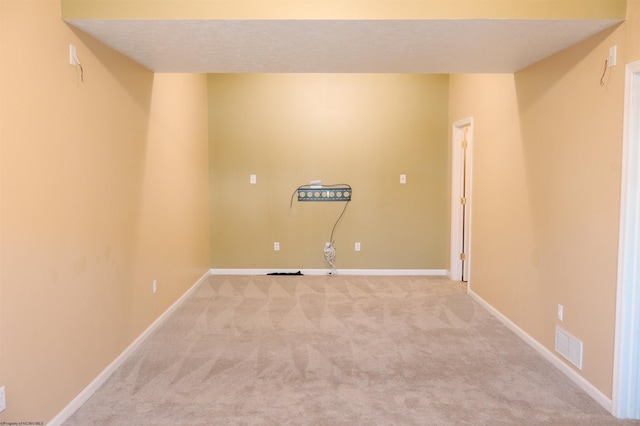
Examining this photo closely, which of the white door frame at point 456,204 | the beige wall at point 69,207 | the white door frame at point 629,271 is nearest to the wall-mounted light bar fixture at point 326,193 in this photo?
the white door frame at point 456,204

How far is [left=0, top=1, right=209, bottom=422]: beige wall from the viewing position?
2125mm

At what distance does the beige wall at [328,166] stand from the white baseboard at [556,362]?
74.6 inches

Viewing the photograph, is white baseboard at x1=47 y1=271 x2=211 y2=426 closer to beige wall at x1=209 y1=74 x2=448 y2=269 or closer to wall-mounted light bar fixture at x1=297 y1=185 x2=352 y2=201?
beige wall at x1=209 y1=74 x2=448 y2=269

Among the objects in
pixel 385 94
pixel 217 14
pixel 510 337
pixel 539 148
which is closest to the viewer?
pixel 217 14

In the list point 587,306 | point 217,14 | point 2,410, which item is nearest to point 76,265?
point 2,410

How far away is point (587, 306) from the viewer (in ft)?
9.64

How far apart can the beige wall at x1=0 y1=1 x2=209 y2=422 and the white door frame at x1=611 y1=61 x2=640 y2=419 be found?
3.14 meters

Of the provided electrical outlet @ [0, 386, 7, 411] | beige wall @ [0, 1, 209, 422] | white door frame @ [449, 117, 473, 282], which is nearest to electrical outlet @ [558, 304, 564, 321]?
white door frame @ [449, 117, 473, 282]

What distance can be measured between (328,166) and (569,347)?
3.83 meters

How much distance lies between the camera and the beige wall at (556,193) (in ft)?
8.94

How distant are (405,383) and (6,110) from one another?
108 inches

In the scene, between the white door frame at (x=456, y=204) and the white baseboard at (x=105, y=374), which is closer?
the white baseboard at (x=105, y=374)

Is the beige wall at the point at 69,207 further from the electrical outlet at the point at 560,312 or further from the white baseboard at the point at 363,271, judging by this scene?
the electrical outlet at the point at 560,312

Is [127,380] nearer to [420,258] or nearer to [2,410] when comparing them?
[2,410]
